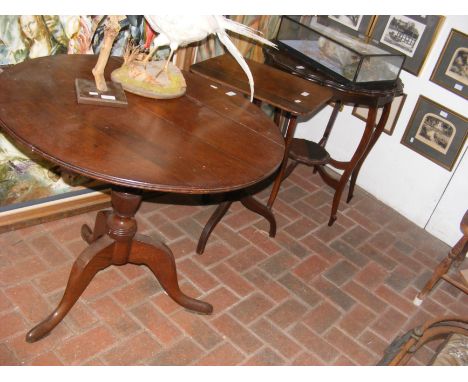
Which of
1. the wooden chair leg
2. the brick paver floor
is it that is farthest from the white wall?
the wooden chair leg

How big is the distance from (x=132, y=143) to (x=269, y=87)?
1.13m

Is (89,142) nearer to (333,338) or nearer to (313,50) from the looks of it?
(333,338)

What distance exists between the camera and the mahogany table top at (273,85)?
8.91 feet

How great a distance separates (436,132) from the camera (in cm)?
353

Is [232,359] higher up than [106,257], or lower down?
lower down

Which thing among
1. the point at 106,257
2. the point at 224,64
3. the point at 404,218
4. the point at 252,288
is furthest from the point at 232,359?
the point at 404,218

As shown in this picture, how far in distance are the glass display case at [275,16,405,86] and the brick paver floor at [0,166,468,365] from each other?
1.01m

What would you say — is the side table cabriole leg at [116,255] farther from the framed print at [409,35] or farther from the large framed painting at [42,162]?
the framed print at [409,35]

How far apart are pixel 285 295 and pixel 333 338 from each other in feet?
1.17

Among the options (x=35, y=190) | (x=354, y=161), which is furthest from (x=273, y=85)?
(x=35, y=190)

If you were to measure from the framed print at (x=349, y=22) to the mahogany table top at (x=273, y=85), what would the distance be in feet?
2.88

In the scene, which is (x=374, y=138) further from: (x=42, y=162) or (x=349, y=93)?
(x=42, y=162)

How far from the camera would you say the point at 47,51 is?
262cm

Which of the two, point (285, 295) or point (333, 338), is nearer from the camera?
point (333, 338)
